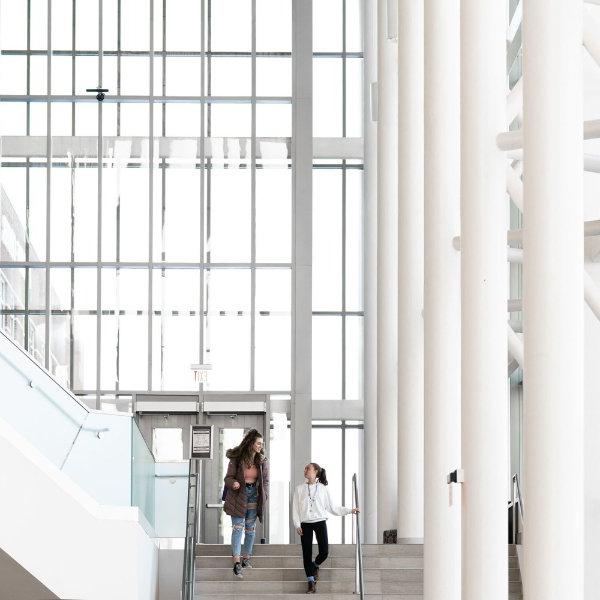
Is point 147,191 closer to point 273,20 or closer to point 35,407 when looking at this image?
point 273,20

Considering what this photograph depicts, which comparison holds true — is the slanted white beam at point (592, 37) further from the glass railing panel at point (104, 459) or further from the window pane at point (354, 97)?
the window pane at point (354, 97)

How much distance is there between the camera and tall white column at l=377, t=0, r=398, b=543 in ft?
64.0

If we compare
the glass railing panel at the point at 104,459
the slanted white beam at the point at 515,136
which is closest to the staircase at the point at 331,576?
the glass railing panel at the point at 104,459

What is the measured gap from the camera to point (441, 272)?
13.4 m

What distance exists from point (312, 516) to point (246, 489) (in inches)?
34.9

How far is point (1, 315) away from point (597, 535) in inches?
510

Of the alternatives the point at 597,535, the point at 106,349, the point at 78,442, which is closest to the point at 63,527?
the point at 78,442

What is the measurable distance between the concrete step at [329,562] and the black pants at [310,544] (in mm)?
564

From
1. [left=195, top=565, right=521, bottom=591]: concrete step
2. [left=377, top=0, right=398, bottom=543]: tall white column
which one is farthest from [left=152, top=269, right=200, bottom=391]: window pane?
[left=195, top=565, right=521, bottom=591]: concrete step

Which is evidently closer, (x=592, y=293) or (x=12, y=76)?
(x=592, y=293)

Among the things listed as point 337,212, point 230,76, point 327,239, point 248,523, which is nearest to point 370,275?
point 327,239

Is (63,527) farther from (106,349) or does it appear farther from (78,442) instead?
(106,349)

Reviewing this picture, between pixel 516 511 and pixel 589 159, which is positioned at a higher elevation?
pixel 589 159

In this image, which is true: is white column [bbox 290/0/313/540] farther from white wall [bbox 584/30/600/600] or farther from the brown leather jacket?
white wall [bbox 584/30/600/600]
